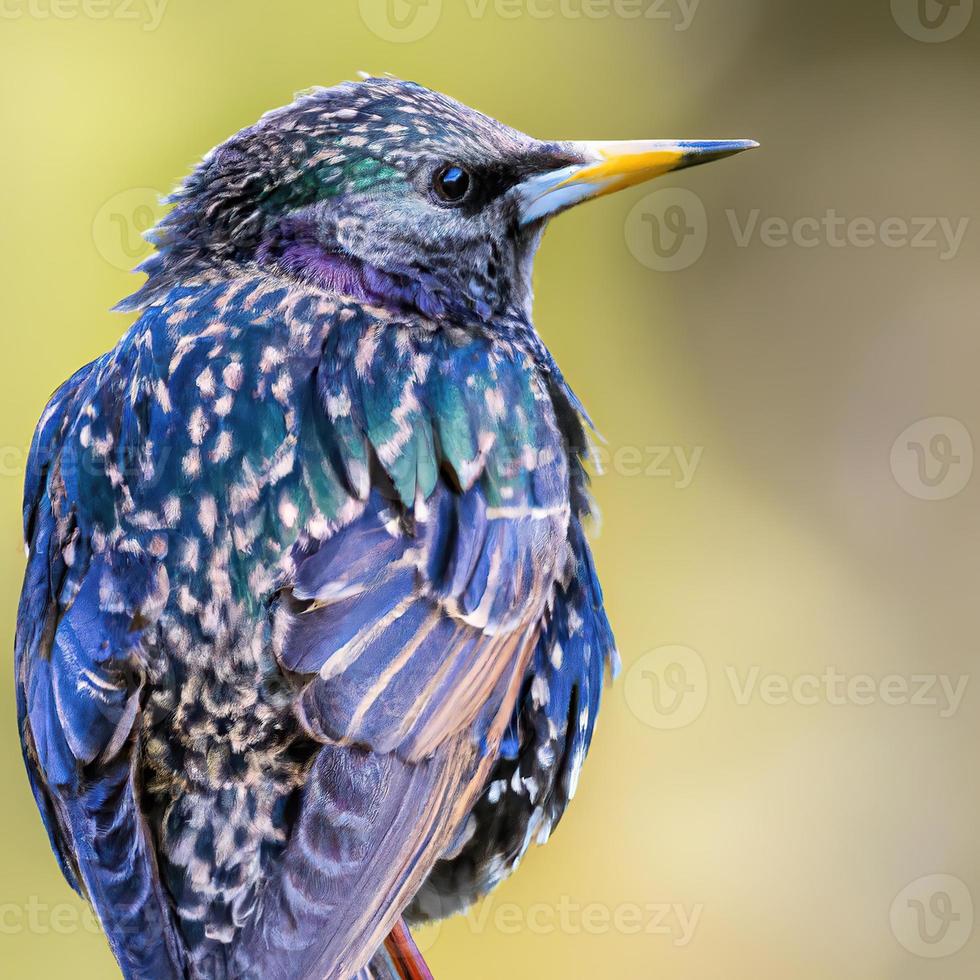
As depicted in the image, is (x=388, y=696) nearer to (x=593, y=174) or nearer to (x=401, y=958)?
(x=401, y=958)

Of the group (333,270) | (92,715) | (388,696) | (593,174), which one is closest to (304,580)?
(388,696)

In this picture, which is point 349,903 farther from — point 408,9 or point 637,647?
point 408,9

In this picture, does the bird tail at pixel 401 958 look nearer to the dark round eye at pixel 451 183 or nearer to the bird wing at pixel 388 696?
the bird wing at pixel 388 696

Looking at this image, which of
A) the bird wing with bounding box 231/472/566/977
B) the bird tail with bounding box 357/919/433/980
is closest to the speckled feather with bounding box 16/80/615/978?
the bird wing with bounding box 231/472/566/977

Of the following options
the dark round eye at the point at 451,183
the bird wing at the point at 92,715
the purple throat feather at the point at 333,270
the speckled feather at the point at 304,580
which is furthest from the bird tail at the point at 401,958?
the dark round eye at the point at 451,183

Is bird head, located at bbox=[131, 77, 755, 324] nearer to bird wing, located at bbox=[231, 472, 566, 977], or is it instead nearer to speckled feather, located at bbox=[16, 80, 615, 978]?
speckled feather, located at bbox=[16, 80, 615, 978]

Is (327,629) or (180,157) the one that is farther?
(180,157)

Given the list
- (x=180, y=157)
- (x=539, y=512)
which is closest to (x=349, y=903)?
(x=539, y=512)
